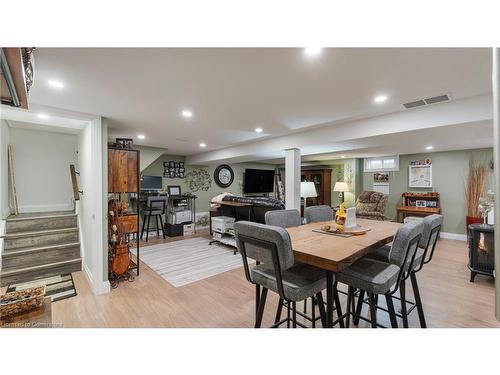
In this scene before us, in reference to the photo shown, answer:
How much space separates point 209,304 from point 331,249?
1644 millimetres

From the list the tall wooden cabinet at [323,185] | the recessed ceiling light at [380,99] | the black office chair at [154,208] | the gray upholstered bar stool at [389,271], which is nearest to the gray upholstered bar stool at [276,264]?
the gray upholstered bar stool at [389,271]

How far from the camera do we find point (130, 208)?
18.3 ft

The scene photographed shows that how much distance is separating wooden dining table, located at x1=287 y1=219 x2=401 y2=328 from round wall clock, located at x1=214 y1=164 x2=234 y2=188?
5.50 m

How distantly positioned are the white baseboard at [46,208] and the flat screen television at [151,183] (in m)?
1.51

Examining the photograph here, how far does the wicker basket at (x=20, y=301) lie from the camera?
46.1 inches

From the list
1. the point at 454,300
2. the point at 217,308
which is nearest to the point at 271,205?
the point at 217,308

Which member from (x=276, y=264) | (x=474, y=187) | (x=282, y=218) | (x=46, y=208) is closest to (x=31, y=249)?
(x=46, y=208)

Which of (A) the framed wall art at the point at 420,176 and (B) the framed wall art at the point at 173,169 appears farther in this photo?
(B) the framed wall art at the point at 173,169

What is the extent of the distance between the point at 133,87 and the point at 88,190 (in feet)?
5.73

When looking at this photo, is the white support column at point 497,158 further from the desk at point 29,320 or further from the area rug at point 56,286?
the area rug at point 56,286

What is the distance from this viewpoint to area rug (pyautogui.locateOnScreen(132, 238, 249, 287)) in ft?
10.8

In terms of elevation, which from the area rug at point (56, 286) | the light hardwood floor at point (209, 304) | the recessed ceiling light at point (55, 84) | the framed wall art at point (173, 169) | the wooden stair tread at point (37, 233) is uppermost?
the recessed ceiling light at point (55, 84)

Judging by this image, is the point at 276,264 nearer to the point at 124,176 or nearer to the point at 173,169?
the point at 124,176
